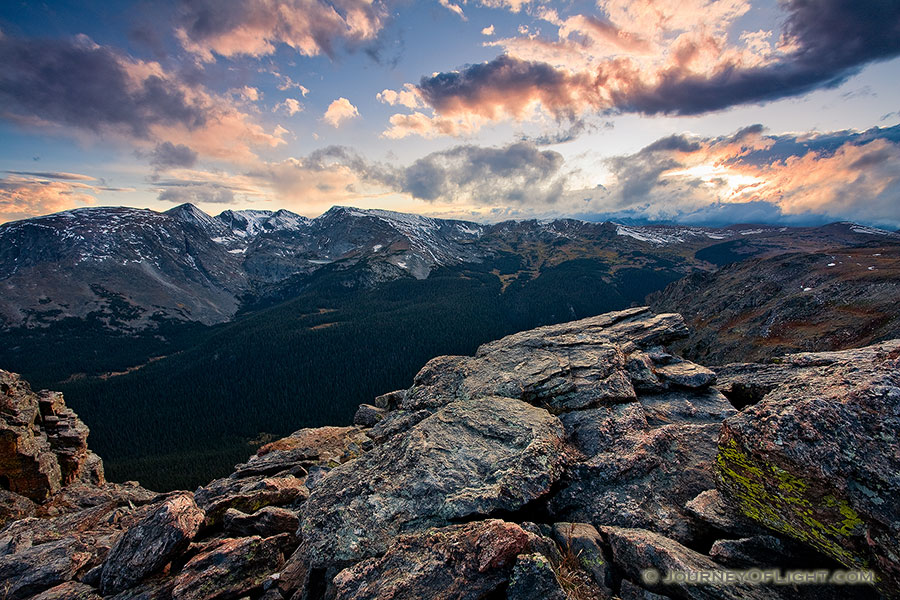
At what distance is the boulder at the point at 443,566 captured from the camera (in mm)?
10062

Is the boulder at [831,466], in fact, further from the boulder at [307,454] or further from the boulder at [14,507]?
the boulder at [14,507]

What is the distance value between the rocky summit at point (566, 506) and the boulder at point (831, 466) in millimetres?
43

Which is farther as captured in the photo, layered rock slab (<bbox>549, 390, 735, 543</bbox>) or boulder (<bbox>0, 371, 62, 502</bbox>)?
boulder (<bbox>0, 371, 62, 502</bbox>)

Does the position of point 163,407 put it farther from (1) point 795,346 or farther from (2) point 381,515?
(1) point 795,346

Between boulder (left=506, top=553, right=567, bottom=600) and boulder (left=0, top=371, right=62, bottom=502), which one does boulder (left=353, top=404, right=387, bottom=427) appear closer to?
boulder (left=0, top=371, right=62, bottom=502)

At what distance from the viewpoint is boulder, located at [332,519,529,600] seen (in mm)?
10062

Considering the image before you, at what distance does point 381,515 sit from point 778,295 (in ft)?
358

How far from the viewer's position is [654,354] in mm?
26781

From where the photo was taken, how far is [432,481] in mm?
14406

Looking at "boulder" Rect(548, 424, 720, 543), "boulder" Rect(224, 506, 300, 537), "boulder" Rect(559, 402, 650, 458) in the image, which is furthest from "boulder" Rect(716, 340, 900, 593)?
"boulder" Rect(224, 506, 300, 537)

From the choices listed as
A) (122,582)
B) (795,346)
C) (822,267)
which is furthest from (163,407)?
(822,267)

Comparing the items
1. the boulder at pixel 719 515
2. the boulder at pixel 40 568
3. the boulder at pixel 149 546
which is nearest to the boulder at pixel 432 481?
the boulder at pixel 719 515

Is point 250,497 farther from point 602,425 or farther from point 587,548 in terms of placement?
point 602,425

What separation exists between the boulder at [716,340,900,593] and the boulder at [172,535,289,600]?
18482mm
